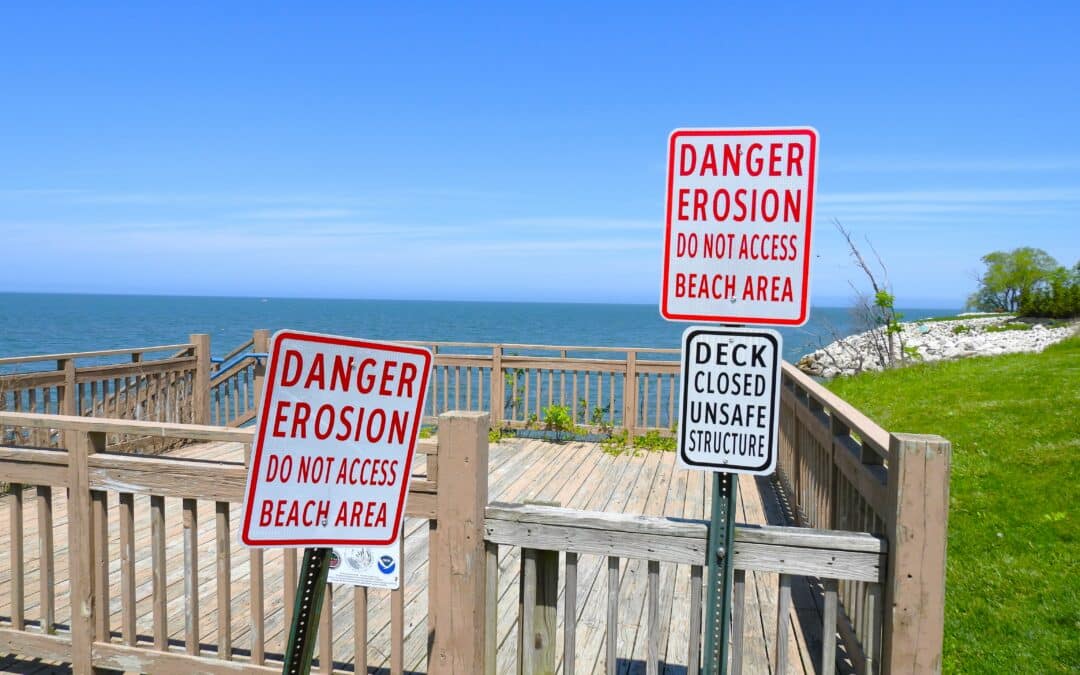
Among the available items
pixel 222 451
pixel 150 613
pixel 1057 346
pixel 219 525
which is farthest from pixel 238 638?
pixel 1057 346

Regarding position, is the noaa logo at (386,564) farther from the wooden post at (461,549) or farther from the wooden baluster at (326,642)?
the wooden baluster at (326,642)

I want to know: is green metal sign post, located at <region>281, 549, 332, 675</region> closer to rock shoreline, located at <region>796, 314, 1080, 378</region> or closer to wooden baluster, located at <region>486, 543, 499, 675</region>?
wooden baluster, located at <region>486, 543, 499, 675</region>

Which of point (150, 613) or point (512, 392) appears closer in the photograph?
point (150, 613)

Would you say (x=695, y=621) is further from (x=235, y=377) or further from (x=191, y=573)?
(x=235, y=377)

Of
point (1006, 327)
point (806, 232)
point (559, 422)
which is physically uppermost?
point (806, 232)

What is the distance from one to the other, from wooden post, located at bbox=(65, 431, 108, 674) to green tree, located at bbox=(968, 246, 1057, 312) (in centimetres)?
4555

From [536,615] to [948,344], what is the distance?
27257 mm

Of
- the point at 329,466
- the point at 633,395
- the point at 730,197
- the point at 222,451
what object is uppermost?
the point at 730,197

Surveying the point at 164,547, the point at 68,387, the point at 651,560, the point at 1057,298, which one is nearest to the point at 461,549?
the point at 651,560

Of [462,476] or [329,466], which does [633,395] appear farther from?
[329,466]

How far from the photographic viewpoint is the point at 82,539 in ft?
10.1

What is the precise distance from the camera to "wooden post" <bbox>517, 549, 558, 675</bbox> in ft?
8.87

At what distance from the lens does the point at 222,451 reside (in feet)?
28.7

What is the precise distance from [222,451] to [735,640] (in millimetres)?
7537
